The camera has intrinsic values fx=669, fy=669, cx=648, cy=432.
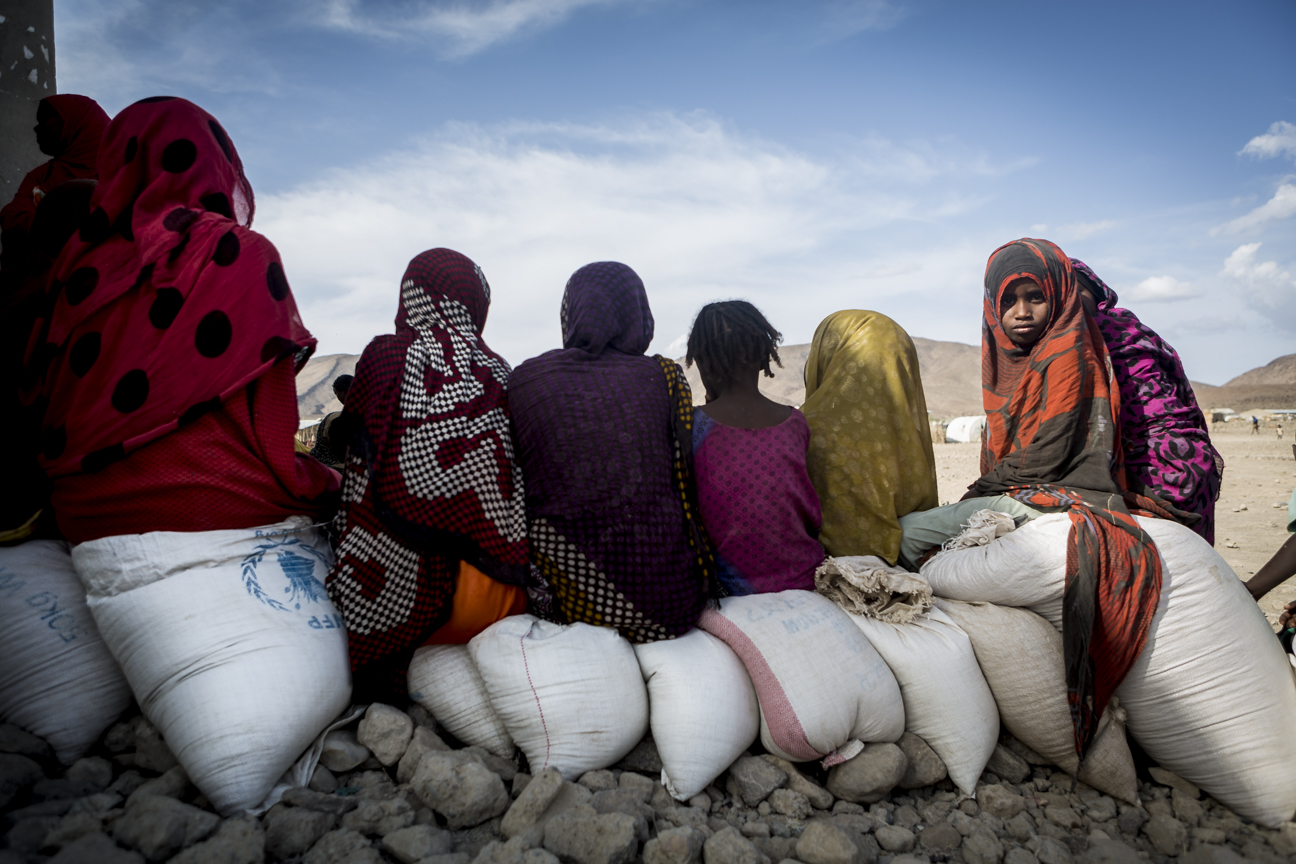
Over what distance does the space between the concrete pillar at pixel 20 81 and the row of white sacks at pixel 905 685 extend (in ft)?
10.8

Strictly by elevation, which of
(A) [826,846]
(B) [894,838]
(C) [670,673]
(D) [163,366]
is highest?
(D) [163,366]

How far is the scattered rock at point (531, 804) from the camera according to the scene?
5.43ft

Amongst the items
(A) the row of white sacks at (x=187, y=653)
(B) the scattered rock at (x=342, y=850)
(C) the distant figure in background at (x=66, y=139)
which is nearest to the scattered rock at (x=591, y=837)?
(B) the scattered rock at (x=342, y=850)

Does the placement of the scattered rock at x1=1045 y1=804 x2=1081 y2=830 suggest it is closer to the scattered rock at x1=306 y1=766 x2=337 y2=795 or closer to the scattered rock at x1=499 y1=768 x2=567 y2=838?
the scattered rock at x1=499 y1=768 x2=567 y2=838

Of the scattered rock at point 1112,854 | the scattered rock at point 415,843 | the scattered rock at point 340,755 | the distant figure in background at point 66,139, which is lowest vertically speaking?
the scattered rock at point 1112,854

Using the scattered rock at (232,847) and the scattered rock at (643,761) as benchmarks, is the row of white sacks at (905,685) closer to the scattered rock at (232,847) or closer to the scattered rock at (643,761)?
the scattered rock at (643,761)

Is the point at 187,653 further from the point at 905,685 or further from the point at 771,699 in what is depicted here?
the point at 905,685

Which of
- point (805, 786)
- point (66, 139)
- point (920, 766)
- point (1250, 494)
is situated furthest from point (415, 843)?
point (1250, 494)

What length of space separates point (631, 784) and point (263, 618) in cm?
116

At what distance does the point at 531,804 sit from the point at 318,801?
56 cm

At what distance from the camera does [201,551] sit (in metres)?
1.97

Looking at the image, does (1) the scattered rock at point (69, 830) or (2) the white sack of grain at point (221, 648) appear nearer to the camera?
(1) the scattered rock at point (69, 830)

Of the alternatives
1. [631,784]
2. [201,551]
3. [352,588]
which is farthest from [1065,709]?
[201,551]

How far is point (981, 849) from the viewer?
1.81m
